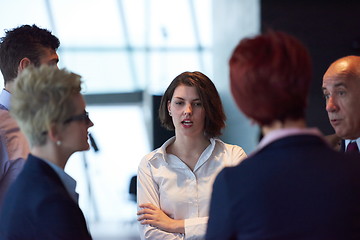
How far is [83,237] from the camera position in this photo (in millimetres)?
1719

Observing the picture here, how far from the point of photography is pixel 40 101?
1849 mm

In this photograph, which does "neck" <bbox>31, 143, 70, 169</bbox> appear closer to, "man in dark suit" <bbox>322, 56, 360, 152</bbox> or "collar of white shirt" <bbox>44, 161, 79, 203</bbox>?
"collar of white shirt" <bbox>44, 161, 79, 203</bbox>

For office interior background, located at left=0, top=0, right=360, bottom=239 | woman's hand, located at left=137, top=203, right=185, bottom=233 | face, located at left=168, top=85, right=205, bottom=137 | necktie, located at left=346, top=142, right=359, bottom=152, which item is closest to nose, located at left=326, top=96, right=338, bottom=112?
necktie, located at left=346, top=142, right=359, bottom=152

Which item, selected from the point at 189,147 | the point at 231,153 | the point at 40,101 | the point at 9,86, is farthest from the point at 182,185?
the point at 40,101

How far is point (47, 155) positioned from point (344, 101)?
1.70 metres

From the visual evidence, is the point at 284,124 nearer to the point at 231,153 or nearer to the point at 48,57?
the point at 231,153

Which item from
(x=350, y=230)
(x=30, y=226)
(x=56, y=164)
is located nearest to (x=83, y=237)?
(x=30, y=226)

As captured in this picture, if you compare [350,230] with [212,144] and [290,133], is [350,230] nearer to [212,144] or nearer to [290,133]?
[290,133]

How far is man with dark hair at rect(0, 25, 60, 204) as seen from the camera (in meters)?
2.53

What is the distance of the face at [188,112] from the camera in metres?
2.88

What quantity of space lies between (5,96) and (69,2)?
31.7 feet

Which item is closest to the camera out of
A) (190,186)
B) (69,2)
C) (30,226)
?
(30,226)

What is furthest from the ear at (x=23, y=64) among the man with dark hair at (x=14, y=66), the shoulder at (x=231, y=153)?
the shoulder at (x=231, y=153)

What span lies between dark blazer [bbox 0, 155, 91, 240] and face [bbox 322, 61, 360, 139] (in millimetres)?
1664
